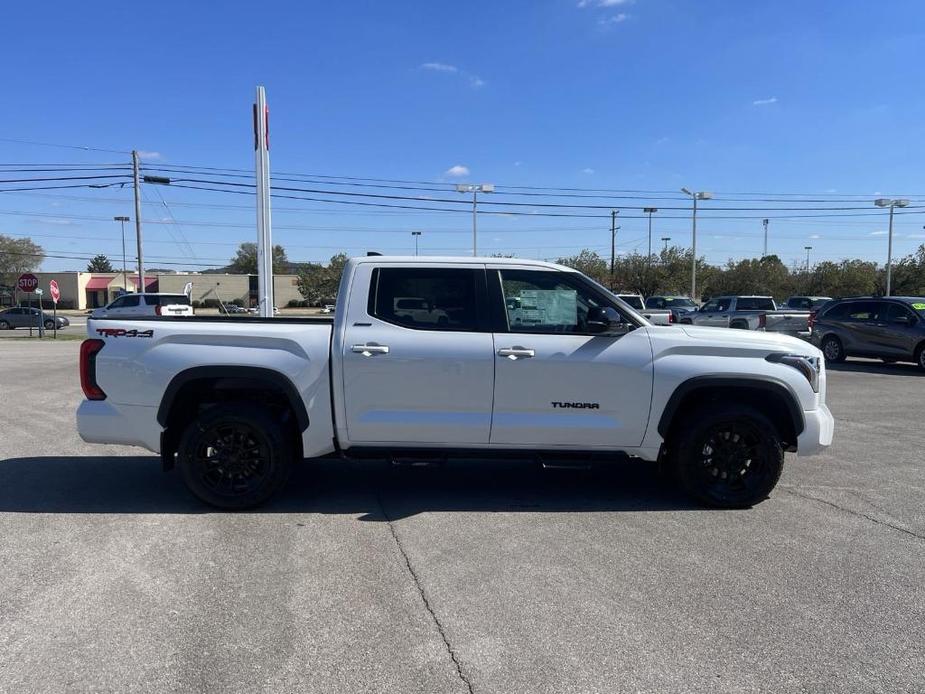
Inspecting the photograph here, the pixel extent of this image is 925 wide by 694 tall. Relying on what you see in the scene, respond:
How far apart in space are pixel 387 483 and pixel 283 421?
121cm

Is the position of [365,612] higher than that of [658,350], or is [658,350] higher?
[658,350]

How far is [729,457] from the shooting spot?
528 cm

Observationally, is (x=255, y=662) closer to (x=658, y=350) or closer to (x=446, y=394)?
(x=446, y=394)

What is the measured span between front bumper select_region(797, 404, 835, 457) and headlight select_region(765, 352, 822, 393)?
21 cm

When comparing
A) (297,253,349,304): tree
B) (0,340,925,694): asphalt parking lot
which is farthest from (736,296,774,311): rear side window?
(297,253,349,304): tree

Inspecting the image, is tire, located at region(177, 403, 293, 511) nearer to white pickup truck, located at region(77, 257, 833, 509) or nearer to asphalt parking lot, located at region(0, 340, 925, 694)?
white pickup truck, located at region(77, 257, 833, 509)

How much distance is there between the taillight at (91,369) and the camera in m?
5.13

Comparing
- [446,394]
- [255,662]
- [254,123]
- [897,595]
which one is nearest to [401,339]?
[446,394]

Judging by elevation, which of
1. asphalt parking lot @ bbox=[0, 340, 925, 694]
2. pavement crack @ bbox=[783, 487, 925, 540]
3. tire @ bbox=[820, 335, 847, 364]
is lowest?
pavement crack @ bbox=[783, 487, 925, 540]

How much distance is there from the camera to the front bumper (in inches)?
204

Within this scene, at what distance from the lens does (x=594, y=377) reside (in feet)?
16.5

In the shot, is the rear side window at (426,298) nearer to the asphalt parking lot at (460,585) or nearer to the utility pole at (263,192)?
the asphalt parking lot at (460,585)

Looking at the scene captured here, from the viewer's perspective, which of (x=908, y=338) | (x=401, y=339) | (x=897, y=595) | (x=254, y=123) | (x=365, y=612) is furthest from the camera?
(x=908, y=338)

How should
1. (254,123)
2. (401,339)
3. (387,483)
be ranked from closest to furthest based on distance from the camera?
(401,339) < (387,483) < (254,123)
